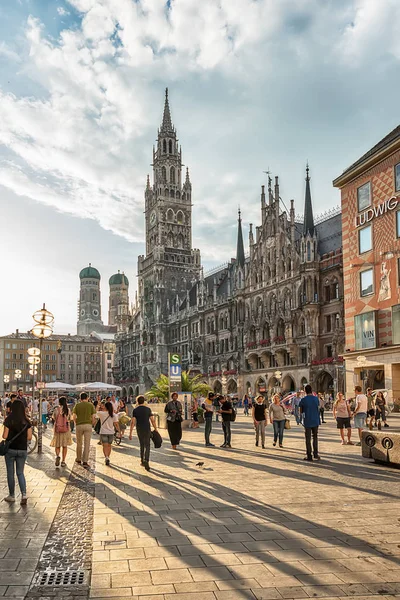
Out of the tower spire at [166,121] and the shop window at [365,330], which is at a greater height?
the tower spire at [166,121]

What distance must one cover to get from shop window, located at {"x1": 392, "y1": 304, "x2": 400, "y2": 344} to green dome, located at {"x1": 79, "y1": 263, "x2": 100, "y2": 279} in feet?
510

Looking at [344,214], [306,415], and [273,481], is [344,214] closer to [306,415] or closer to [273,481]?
[306,415]

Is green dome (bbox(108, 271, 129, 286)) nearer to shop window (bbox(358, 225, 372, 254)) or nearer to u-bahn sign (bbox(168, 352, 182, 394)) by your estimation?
shop window (bbox(358, 225, 372, 254))

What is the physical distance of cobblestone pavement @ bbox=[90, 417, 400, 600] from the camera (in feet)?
17.9

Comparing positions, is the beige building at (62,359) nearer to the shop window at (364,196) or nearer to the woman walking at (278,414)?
the shop window at (364,196)

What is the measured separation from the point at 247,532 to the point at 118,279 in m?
178

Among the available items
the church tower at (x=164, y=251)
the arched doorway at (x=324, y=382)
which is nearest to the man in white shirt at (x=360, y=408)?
the arched doorway at (x=324, y=382)

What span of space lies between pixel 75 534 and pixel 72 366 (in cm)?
13156

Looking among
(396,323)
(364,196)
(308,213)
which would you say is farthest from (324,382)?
(364,196)

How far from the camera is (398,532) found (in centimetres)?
724

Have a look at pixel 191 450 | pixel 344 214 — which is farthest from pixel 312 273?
pixel 191 450

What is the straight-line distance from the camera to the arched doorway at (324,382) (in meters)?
52.4

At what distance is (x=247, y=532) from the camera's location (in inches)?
291

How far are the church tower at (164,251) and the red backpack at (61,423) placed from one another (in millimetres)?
73782
